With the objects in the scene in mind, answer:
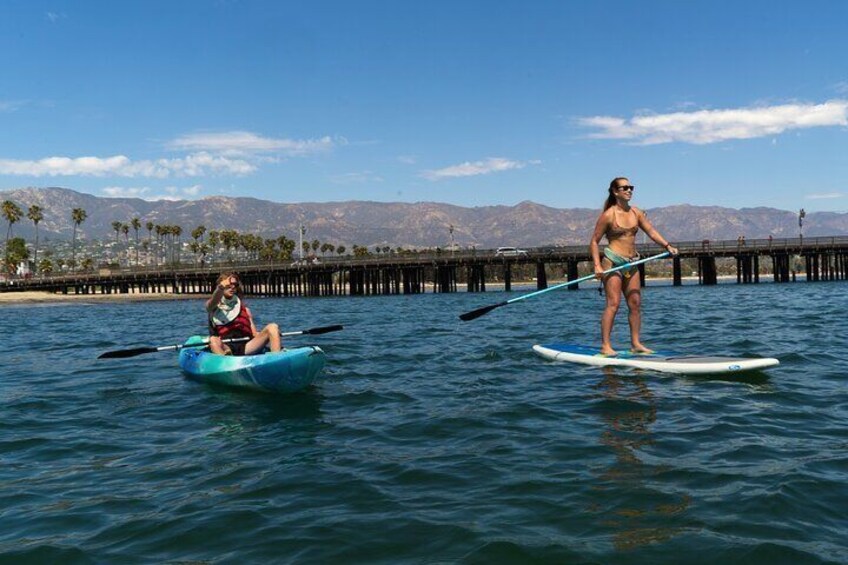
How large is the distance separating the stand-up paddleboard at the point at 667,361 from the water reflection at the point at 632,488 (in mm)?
2039

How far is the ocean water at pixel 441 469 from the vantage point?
13.7ft

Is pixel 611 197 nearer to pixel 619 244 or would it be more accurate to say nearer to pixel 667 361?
pixel 619 244

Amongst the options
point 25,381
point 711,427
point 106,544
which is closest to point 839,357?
point 711,427

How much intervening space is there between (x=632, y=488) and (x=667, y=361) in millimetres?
5488

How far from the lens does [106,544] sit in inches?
173

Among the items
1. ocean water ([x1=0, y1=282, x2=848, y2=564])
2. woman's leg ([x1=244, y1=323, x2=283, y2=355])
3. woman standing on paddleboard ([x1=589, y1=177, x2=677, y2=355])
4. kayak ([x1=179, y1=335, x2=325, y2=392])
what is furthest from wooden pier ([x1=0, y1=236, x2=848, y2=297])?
kayak ([x1=179, y1=335, x2=325, y2=392])

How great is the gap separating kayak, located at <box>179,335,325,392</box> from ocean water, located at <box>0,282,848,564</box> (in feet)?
0.84

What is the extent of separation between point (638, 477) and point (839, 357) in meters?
8.19

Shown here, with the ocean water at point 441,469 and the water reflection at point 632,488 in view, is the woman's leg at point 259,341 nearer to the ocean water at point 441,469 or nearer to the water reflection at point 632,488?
the ocean water at point 441,469

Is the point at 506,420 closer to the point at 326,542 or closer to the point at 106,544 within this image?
the point at 326,542

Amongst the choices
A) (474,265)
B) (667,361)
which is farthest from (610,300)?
(474,265)

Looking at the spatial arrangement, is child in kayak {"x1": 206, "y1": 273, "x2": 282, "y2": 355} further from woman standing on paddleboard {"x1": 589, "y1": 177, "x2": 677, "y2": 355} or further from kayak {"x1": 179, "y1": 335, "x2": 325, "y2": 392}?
woman standing on paddleboard {"x1": 589, "y1": 177, "x2": 677, "y2": 355}

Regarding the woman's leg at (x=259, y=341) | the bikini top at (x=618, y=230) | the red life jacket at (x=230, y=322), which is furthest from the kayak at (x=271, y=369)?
the bikini top at (x=618, y=230)

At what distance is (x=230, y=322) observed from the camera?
11461mm
